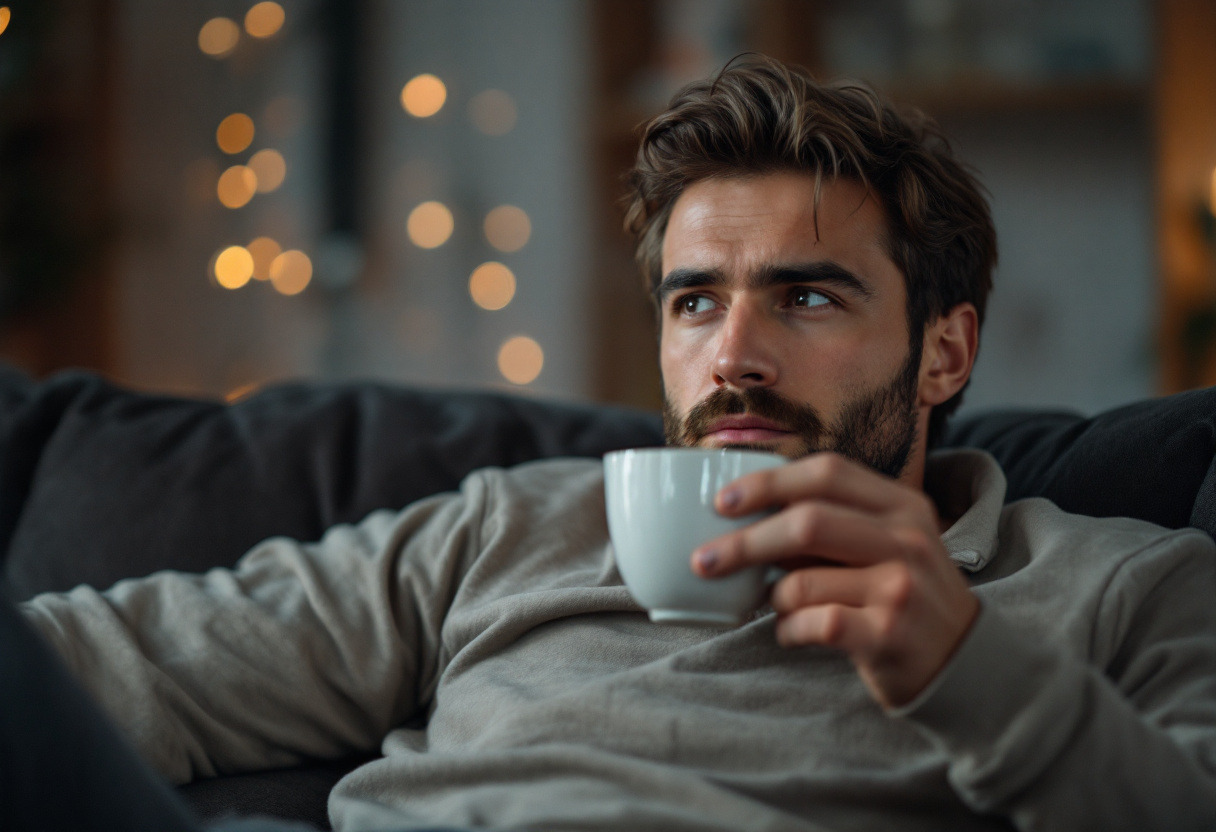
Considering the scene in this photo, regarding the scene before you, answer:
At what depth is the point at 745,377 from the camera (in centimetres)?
108

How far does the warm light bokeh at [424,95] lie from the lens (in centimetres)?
354

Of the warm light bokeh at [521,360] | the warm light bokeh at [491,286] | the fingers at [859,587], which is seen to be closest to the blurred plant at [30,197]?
the warm light bokeh at [491,286]

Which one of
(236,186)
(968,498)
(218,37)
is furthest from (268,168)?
(968,498)

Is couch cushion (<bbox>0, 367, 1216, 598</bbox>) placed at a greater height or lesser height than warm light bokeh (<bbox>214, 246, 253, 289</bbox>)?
lesser

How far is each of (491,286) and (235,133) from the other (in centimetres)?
95

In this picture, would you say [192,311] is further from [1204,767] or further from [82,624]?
[1204,767]

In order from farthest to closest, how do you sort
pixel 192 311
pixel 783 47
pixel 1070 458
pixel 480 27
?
1. pixel 480 27
2. pixel 192 311
3. pixel 783 47
4. pixel 1070 458

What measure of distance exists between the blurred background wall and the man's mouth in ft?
6.40

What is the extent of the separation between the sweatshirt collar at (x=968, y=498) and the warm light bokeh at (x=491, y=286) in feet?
7.77

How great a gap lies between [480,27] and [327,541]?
272 centimetres

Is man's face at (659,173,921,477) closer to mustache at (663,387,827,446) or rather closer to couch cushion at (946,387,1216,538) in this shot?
mustache at (663,387,827,446)

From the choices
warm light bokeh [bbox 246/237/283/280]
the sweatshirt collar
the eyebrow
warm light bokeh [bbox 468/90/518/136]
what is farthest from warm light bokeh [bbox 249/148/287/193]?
the sweatshirt collar

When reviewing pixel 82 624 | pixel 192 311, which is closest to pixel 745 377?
pixel 82 624

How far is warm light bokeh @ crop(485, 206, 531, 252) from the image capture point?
3.46 metres
